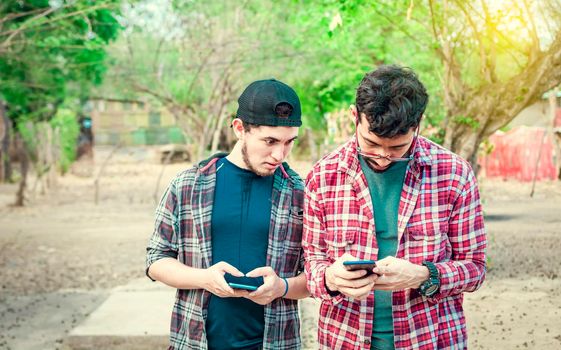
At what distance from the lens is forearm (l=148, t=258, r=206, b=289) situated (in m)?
2.51

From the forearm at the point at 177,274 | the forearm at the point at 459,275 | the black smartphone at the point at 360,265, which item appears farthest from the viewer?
the forearm at the point at 177,274

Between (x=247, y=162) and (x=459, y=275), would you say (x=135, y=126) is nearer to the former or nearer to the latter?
(x=247, y=162)

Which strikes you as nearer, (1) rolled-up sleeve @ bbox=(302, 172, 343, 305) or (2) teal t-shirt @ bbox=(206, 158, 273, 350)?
(1) rolled-up sleeve @ bbox=(302, 172, 343, 305)

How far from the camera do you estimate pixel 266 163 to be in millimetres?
2586

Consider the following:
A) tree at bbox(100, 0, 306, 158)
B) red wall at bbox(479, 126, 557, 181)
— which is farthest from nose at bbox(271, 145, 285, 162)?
tree at bbox(100, 0, 306, 158)

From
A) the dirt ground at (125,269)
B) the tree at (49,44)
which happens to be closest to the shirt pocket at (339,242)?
the dirt ground at (125,269)

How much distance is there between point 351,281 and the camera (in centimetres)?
218

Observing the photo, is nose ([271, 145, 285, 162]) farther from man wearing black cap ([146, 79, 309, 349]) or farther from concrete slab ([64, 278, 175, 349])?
concrete slab ([64, 278, 175, 349])

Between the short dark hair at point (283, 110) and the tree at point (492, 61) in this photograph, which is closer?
the short dark hair at point (283, 110)

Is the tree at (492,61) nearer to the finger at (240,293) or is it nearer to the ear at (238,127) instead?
the ear at (238,127)

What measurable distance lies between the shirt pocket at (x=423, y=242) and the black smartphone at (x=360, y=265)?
194mm

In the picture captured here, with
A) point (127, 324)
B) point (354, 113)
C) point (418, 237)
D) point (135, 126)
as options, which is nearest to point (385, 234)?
point (418, 237)

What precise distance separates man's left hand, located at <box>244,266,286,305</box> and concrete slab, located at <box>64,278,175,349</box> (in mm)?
3740

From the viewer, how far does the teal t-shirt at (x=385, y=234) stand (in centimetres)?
233
